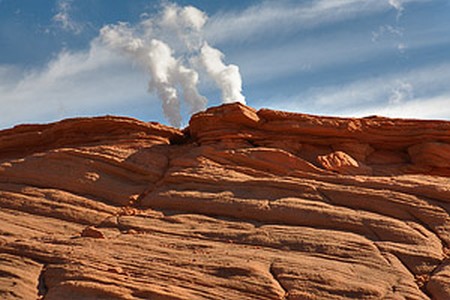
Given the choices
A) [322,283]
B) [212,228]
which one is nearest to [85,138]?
[212,228]

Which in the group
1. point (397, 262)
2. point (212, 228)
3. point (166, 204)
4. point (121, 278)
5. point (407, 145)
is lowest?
point (121, 278)

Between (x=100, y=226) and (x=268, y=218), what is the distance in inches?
206

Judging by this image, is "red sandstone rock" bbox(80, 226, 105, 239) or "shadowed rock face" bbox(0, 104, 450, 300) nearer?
"shadowed rock face" bbox(0, 104, 450, 300)

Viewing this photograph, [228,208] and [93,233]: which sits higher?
[228,208]

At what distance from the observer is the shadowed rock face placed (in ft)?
47.9

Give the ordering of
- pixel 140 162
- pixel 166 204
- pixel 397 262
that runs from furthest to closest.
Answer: pixel 140 162, pixel 166 204, pixel 397 262

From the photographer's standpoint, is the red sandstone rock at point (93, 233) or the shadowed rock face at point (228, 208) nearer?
the shadowed rock face at point (228, 208)

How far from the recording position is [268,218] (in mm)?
17984

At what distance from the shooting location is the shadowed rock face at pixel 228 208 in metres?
14.6

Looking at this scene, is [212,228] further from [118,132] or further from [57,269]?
[118,132]

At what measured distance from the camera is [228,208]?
60.7 feet

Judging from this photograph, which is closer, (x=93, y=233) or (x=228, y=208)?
(x=93, y=233)

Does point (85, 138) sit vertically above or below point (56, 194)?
above

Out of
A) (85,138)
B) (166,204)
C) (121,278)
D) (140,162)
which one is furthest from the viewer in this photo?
(85,138)
